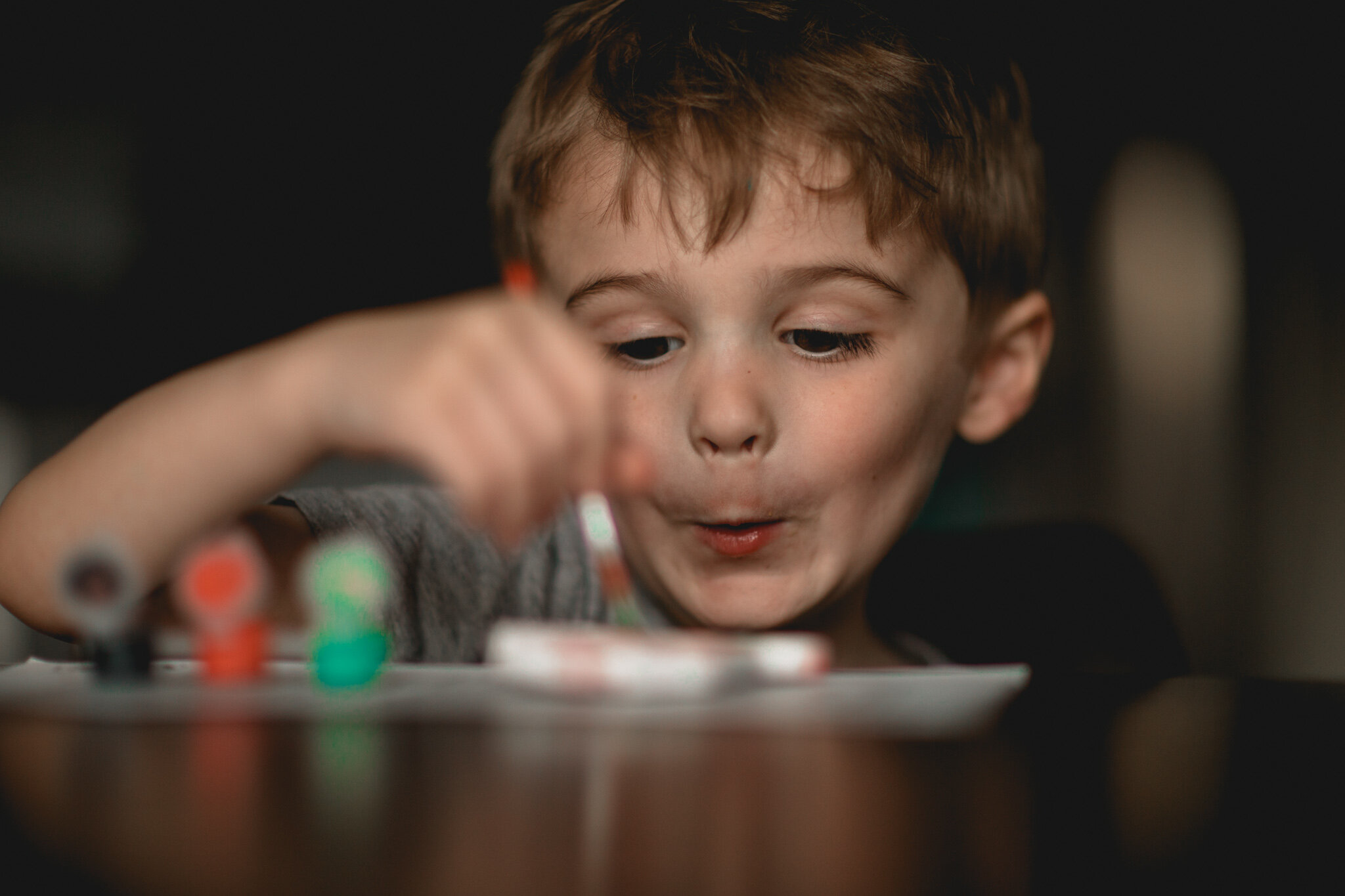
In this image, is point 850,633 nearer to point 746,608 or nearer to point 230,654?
point 746,608

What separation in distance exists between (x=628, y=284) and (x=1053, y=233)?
516mm

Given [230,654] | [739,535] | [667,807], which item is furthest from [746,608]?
[667,807]

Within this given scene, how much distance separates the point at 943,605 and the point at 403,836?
973 mm

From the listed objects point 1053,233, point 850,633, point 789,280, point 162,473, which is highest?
point 1053,233

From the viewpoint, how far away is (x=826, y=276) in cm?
73

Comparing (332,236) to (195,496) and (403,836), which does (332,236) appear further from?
(403,836)

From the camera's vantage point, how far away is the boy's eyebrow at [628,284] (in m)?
0.73

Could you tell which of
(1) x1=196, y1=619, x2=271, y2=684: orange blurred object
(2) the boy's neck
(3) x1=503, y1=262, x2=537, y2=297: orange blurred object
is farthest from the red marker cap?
(2) the boy's neck

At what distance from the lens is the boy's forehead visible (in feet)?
2.35

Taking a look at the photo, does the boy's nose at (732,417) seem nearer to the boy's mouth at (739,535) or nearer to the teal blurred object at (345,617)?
the boy's mouth at (739,535)

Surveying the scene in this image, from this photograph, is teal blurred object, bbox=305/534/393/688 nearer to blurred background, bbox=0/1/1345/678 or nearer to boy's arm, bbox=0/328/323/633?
boy's arm, bbox=0/328/323/633

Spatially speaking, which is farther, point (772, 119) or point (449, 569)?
point (449, 569)

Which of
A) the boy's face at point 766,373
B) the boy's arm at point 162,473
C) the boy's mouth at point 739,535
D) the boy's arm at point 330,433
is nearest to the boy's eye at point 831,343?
the boy's face at point 766,373

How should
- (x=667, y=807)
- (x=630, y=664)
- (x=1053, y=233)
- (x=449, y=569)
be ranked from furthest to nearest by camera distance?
(x=1053, y=233) < (x=449, y=569) < (x=630, y=664) < (x=667, y=807)
